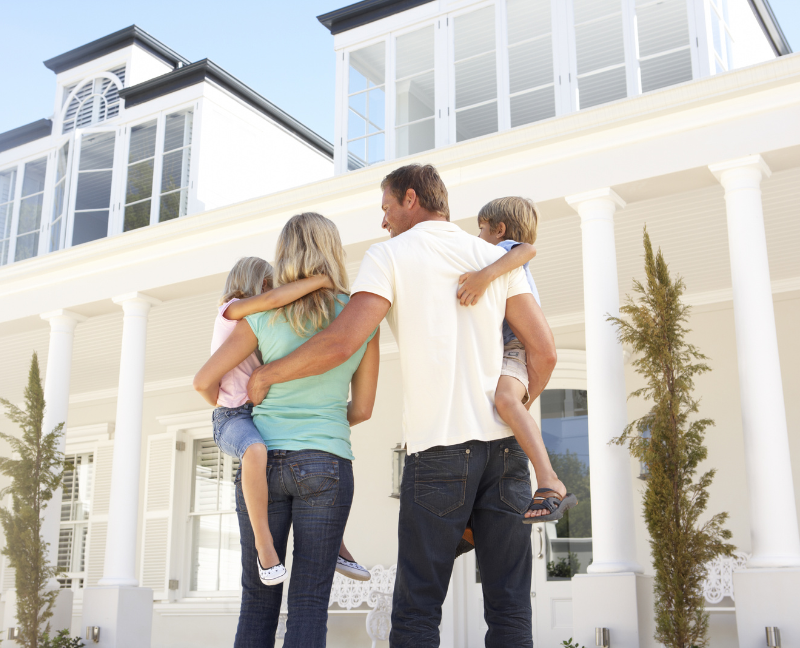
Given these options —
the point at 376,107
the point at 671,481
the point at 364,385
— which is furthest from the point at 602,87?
the point at 364,385

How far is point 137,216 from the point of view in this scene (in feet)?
30.1

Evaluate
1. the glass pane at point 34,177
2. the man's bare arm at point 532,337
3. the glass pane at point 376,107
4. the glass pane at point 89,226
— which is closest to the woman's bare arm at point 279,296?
the man's bare arm at point 532,337

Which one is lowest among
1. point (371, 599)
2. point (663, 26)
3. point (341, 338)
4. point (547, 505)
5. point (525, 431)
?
point (371, 599)

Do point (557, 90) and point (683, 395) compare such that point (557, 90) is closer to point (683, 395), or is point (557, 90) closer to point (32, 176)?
point (683, 395)

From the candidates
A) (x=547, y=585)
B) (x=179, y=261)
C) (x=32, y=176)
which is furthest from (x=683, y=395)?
(x=32, y=176)

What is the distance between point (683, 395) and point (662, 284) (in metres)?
0.67

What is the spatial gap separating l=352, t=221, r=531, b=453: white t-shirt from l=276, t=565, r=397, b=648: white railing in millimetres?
6078

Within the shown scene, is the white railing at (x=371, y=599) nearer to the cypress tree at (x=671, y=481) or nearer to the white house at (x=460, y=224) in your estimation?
the white house at (x=460, y=224)

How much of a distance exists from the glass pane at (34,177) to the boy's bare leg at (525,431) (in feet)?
31.8

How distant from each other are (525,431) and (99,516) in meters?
10.1

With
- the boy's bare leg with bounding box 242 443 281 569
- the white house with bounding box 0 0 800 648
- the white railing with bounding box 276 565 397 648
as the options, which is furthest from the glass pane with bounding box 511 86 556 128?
the boy's bare leg with bounding box 242 443 281 569

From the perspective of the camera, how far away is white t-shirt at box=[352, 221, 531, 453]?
72.4 inches

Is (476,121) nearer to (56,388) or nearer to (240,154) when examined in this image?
(240,154)

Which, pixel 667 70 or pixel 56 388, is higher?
pixel 667 70
